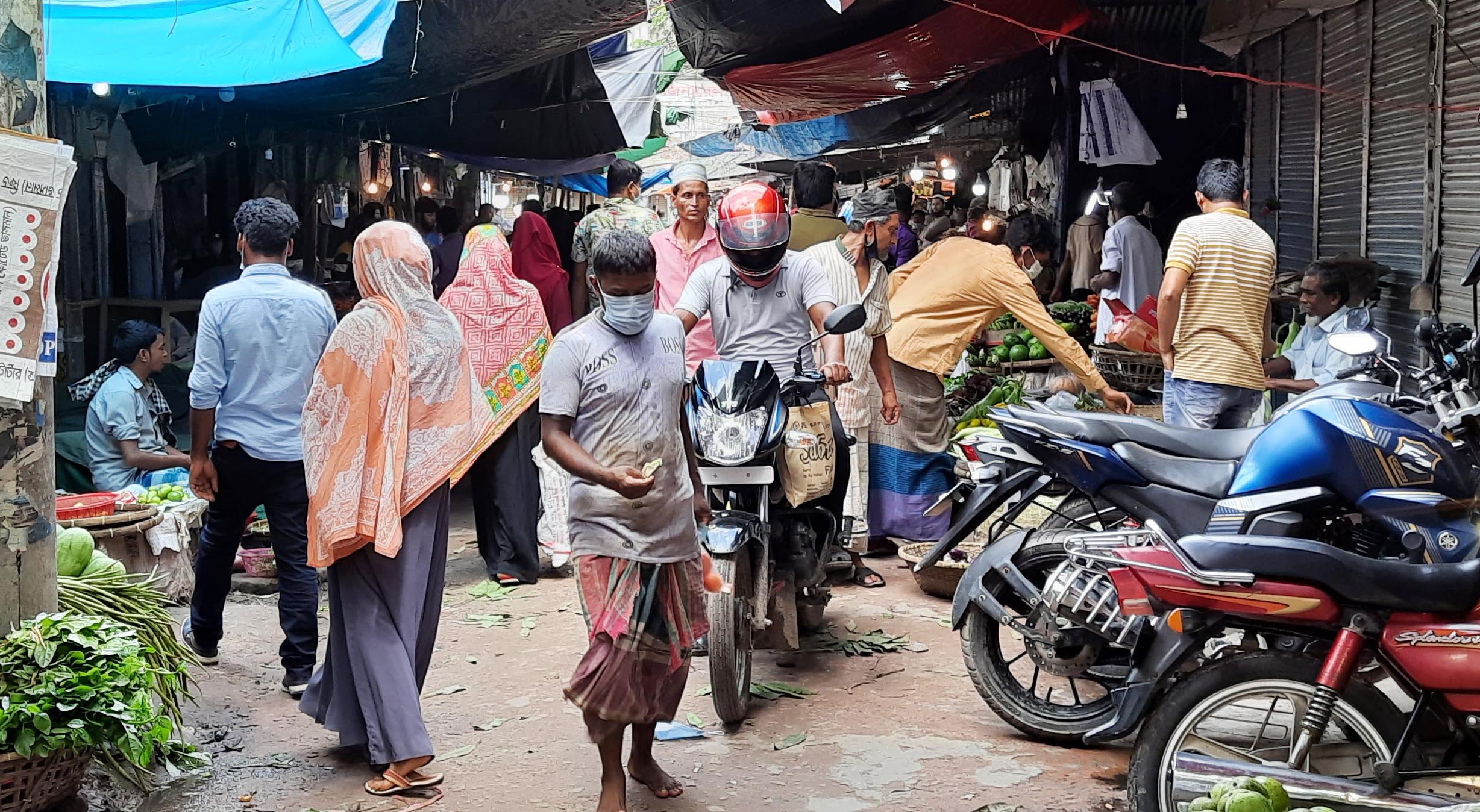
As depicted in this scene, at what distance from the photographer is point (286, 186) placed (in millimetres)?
12586

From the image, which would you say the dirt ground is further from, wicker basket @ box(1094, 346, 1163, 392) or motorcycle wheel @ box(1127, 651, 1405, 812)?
wicker basket @ box(1094, 346, 1163, 392)

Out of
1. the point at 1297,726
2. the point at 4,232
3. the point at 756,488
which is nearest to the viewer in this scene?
the point at 1297,726

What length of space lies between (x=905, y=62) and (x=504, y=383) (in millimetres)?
5981

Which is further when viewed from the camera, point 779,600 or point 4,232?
point 779,600

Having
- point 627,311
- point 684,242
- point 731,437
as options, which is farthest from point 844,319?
point 684,242

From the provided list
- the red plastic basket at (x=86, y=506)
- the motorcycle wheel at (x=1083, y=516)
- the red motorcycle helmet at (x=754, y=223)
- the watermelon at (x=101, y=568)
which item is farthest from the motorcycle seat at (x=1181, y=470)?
the red plastic basket at (x=86, y=506)

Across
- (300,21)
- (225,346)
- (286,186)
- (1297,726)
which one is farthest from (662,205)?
(1297,726)

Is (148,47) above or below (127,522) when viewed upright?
above

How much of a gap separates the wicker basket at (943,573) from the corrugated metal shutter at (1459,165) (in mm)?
2574

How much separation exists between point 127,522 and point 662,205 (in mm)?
27425

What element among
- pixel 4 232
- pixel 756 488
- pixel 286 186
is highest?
pixel 286 186

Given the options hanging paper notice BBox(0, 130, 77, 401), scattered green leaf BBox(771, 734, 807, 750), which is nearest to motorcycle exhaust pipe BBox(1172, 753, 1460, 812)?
scattered green leaf BBox(771, 734, 807, 750)

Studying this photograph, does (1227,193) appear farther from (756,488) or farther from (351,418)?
(351,418)

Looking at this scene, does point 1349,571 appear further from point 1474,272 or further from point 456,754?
point 456,754
